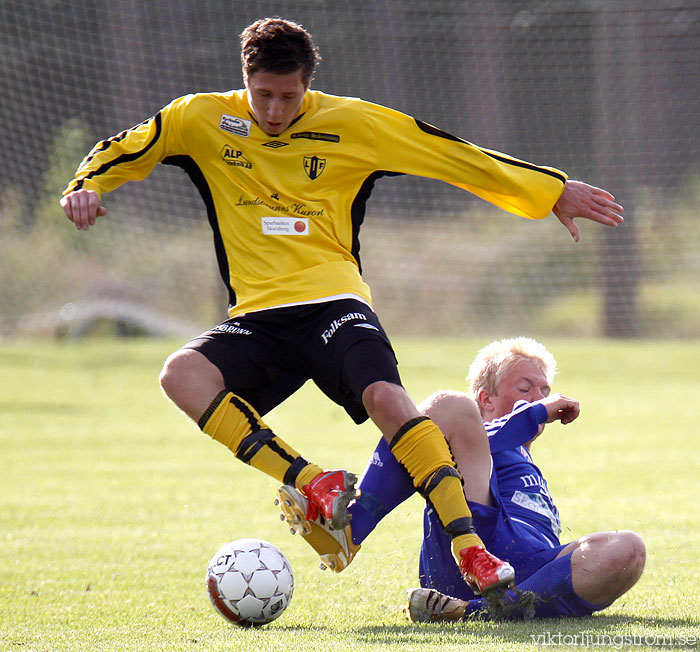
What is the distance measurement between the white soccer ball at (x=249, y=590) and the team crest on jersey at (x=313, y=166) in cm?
153

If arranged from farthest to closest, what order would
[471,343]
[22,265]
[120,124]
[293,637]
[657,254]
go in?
[471,343] → [22,265] → [657,254] → [120,124] → [293,637]

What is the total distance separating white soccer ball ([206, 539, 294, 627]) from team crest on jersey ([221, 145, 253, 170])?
1549 millimetres

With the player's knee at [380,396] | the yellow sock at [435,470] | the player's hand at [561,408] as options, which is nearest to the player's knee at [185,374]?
the player's knee at [380,396]

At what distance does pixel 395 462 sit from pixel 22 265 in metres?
16.8

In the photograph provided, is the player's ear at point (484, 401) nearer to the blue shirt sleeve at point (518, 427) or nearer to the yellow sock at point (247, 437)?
the blue shirt sleeve at point (518, 427)

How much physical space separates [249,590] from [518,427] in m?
1.20

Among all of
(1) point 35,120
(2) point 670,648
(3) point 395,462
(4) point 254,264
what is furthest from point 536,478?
(1) point 35,120

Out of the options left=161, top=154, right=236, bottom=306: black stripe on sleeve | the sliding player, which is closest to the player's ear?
the sliding player

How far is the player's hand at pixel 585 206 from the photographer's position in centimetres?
445

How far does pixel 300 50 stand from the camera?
4.21 metres

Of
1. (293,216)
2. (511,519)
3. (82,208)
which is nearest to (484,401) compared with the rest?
(511,519)

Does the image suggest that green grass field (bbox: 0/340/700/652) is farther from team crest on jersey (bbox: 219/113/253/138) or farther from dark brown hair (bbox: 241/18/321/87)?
dark brown hair (bbox: 241/18/321/87)

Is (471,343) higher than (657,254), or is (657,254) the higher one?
(657,254)

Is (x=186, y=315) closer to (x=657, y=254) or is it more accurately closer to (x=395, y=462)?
(x=657, y=254)
